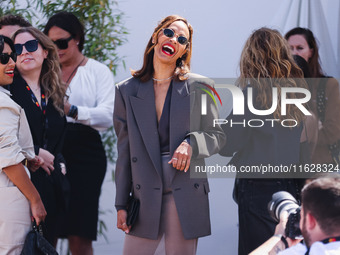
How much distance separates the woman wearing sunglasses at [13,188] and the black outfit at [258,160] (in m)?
1.06

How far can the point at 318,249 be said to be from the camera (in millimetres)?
2092

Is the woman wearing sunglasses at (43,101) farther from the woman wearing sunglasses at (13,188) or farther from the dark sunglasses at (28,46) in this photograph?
the woman wearing sunglasses at (13,188)

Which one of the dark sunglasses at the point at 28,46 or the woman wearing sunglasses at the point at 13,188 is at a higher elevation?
the dark sunglasses at the point at 28,46

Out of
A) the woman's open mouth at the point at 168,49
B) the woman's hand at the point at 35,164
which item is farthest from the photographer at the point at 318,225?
the woman's hand at the point at 35,164

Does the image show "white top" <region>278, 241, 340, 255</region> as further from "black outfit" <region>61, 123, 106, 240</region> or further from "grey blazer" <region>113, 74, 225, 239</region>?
"black outfit" <region>61, 123, 106, 240</region>

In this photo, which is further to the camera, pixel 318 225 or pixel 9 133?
pixel 9 133

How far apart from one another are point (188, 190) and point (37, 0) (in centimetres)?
259

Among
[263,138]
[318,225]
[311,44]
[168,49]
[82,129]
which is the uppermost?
[168,49]

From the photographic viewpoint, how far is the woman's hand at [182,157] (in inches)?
131

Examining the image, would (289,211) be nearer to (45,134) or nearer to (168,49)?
(168,49)

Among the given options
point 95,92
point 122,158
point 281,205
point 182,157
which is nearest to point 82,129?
point 95,92

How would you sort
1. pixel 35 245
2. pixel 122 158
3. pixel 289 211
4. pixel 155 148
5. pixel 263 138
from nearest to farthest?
pixel 289 211 → pixel 35 245 → pixel 155 148 → pixel 122 158 → pixel 263 138

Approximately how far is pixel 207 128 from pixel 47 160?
88 cm

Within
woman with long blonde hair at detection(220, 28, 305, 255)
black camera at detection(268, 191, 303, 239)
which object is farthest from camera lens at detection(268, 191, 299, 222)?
woman with long blonde hair at detection(220, 28, 305, 255)
